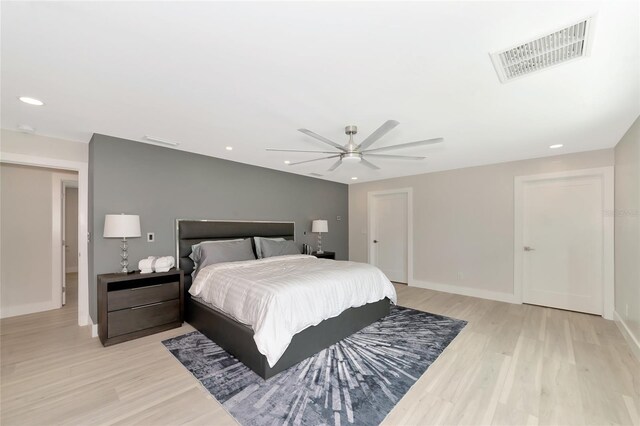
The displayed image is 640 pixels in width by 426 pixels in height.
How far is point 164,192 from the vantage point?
12.0 ft

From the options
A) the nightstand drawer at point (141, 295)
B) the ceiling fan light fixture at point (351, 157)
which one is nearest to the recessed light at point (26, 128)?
the nightstand drawer at point (141, 295)

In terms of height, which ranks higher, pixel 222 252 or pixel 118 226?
pixel 118 226

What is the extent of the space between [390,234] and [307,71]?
16.1 feet

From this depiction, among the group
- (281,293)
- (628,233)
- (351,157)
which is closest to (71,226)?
(281,293)

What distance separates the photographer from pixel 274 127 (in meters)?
2.86

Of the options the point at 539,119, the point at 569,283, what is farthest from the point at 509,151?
the point at 569,283

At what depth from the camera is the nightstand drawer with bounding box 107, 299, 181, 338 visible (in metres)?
2.87

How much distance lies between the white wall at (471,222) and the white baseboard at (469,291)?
1 cm

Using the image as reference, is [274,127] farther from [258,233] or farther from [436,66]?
[258,233]

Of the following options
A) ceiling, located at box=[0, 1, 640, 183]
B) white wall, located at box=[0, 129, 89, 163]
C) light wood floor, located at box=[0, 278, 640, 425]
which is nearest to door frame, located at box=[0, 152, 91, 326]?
white wall, located at box=[0, 129, 89, 163]

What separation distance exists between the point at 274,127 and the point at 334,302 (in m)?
2.00

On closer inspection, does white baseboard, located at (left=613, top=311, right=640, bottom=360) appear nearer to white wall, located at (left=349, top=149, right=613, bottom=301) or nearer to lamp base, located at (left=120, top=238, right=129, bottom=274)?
white wall, located at (left=349, top=149, right=613, bottom=301)

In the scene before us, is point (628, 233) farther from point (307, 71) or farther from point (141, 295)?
point (141, 295)

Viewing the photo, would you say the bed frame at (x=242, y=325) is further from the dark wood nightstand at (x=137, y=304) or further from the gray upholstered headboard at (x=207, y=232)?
the dark wood nightstand at (x=137, y=304)
